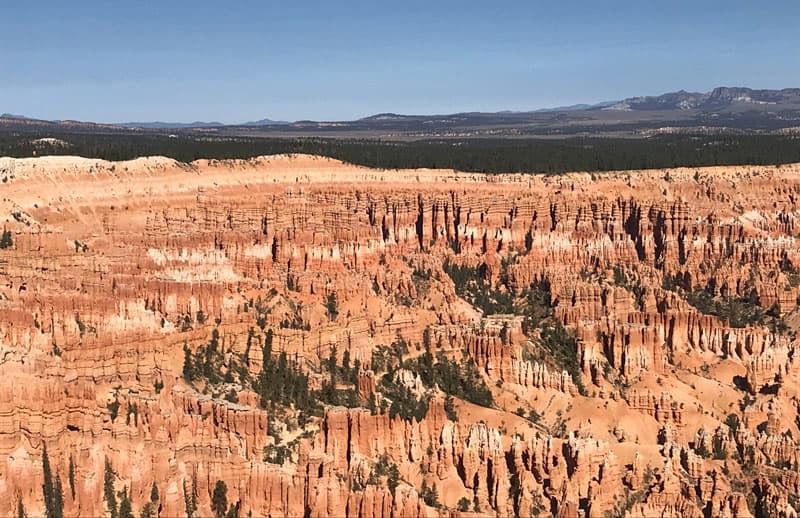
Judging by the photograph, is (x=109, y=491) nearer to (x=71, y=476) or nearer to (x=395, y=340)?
(x=71, y=476)

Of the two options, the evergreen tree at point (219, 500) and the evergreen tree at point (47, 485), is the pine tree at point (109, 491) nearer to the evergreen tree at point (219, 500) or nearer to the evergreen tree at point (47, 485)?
the evergreen tree at point (47, 485)

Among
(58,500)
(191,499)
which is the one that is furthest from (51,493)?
(191,499)

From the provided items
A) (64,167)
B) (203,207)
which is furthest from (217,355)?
(64,167)

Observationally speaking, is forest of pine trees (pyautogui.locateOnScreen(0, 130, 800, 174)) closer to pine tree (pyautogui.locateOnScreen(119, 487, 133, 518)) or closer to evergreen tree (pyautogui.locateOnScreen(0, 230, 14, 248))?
evergreen tree (pyautogui.locateOnScreen(0, 230, 14, 248))

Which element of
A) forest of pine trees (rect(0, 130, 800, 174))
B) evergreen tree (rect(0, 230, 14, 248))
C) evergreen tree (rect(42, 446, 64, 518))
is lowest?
evergreen tree (rect(42, 446, 64, 518))

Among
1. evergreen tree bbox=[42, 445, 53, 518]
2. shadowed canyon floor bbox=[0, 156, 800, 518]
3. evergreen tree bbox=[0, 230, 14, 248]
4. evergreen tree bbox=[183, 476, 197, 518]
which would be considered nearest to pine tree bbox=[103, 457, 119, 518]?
shadowed canyon floor bbox=[0, 156, 800, 518]

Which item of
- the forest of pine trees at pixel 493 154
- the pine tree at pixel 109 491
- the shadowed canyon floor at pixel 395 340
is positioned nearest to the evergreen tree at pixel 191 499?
the shadowed canyon floor at pixel 395 340
